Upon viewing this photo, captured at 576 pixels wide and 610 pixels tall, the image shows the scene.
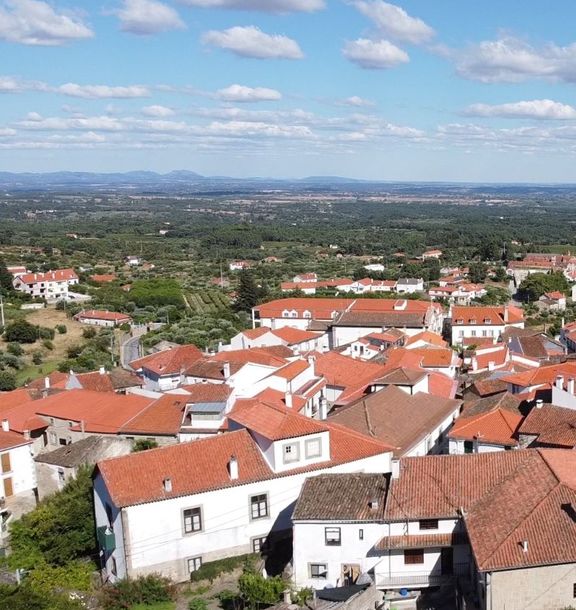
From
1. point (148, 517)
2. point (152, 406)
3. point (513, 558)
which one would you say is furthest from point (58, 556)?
point (513, 558)

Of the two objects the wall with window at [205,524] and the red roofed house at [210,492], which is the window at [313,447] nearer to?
the red roofed house at [210,492]

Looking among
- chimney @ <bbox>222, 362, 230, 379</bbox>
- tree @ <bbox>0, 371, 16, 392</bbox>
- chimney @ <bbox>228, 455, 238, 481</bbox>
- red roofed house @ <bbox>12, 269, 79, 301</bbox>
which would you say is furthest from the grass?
red roofed house @ <bbox>12, 269, 79, 301</bbox>

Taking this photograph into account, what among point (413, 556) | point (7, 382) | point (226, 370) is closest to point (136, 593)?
point (413, 556)

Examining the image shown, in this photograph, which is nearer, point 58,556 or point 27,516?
point 58,556

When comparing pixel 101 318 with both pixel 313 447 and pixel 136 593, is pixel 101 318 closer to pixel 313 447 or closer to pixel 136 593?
pixel 313 447

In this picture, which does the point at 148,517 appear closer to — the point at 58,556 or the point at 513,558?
the point at 58,556

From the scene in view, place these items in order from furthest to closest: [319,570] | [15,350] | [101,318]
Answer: [101,318]
[15,350]
[319,570]

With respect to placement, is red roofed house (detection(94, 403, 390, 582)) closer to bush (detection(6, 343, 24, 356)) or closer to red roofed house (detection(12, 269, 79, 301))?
bush (detection(6, 343, 24, 356))
